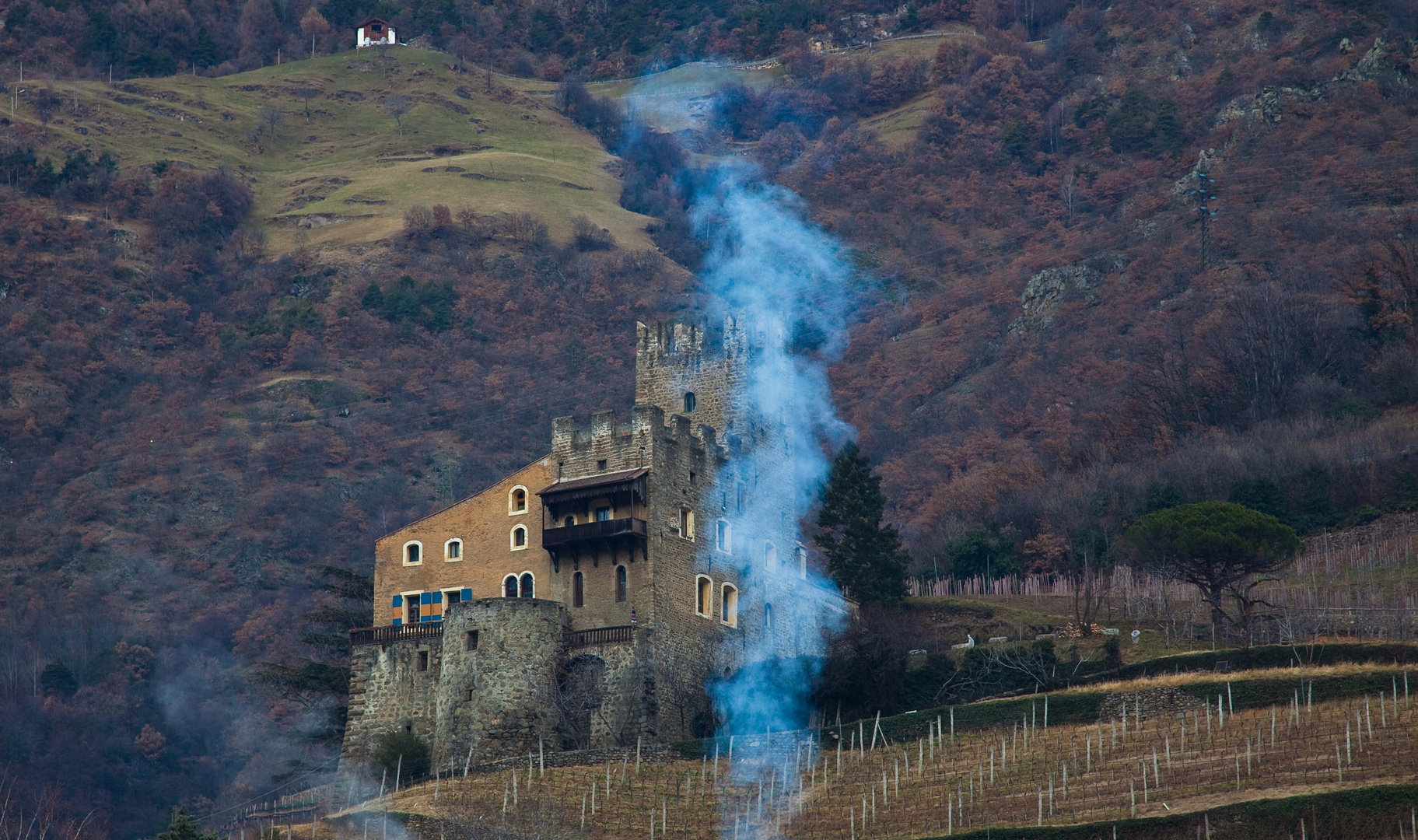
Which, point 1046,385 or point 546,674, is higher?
point 1046,385

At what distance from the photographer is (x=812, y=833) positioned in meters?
57.9

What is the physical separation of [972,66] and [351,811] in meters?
150

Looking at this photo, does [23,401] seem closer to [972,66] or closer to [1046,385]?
[1046,385]

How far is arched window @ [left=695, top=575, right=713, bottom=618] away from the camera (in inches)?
2854

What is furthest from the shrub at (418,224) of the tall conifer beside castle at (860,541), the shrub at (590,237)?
the tall conifer beside castle at (860,541)

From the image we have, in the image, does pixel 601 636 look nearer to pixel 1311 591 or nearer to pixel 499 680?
pixel 499 680

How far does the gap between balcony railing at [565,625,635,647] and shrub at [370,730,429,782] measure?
6245 mm

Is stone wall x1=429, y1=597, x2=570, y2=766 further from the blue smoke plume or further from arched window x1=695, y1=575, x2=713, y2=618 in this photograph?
the blue smoke plume

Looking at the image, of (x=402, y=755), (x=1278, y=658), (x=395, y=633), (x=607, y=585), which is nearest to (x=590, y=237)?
(x=395, y=633)

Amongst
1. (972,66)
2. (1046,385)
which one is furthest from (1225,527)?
(972,66)

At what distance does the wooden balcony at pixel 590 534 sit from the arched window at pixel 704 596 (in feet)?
11.2

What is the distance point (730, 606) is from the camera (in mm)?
74125

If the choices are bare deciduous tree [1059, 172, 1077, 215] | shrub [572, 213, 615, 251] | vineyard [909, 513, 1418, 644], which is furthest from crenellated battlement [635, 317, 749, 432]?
bare deciduous tree [1059, 172, 1077, 215]

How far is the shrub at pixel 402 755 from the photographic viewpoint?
67688 mm
